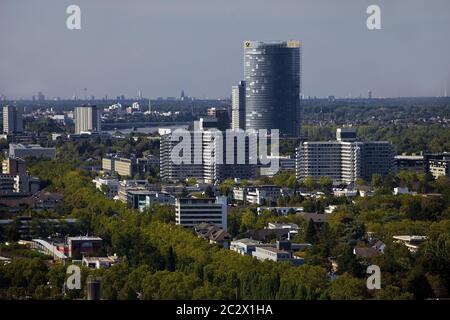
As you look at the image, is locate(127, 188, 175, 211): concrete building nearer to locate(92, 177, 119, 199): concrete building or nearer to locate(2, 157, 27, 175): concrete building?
locate(92, 177, 119, 199): concrete building

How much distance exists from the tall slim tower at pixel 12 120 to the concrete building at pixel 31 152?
641 cm

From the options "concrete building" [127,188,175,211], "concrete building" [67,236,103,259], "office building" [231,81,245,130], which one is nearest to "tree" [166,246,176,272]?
"concrete building" [67,236,103,259]

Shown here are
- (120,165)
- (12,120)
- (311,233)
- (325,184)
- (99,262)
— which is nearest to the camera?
(99,262)

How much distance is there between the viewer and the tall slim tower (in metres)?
39.1

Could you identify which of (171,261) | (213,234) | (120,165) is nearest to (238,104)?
(120,165)

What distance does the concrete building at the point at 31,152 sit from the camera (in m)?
31.4

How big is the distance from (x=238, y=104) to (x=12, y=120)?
18.8 ft

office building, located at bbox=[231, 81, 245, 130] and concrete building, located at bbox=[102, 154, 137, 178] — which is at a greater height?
office building, located at bbox=[231, 81, 245, 130]

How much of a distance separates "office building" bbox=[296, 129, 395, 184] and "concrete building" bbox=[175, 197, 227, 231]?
9.61 meters

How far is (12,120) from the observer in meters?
39.5

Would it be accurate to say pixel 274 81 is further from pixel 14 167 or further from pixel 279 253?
pixel 279 253

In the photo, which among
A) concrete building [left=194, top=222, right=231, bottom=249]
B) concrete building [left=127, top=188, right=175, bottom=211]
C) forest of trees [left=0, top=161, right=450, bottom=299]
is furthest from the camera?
concrete building [left=127, top=188, right=175, bottom=211]

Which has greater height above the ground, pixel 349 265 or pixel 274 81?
pixel 274 81
